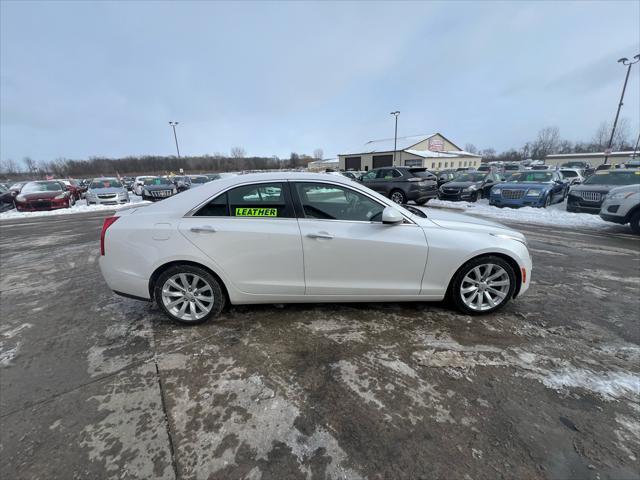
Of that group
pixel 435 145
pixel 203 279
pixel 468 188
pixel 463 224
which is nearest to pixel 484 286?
pixel 463 224

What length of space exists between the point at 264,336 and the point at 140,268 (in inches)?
58.3

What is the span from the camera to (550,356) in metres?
2.72

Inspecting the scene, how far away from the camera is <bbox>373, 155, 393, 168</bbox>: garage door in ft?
185

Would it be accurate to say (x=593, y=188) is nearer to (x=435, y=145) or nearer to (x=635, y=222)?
(x=635, y=222)

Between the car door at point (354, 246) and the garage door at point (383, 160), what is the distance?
182ft

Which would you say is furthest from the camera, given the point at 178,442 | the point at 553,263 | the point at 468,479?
the point at 553,263

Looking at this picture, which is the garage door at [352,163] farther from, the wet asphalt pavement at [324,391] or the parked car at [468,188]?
the wet asphalt pavement at [324,391]

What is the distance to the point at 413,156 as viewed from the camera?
177ft

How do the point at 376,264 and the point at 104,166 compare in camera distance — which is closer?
the point at 376,264

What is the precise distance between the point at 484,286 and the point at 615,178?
36.9ft

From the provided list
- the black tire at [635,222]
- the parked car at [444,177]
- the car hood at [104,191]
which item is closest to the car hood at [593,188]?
the black tire at [635,222]

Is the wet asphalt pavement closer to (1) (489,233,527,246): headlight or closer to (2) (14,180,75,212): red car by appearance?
(1) (489,233,527,246): headlight

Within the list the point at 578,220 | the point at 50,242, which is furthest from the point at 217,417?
the point at 578,220

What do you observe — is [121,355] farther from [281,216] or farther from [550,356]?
[550,356]
